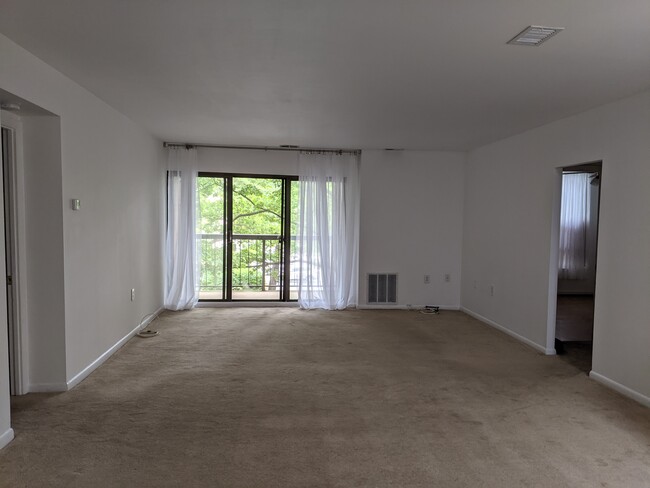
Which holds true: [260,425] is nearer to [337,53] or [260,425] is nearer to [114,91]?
[337,53]

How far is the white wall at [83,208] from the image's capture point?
9.96ft

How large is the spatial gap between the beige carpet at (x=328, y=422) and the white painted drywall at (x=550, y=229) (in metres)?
0.42

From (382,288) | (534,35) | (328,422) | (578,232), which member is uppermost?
(534,35)

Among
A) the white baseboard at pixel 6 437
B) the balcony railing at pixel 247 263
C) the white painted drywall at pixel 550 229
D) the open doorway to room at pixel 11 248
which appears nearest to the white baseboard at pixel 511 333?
the white painted drywall at pixel 550 229

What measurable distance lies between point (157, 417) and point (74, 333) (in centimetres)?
106

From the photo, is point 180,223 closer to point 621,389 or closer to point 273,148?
point 273,148

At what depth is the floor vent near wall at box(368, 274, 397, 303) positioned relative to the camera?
252 inches

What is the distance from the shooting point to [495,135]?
5055 millimetres

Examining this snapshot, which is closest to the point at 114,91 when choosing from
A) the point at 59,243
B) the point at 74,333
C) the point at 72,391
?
the point at 59,243

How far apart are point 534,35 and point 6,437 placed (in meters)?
3.64

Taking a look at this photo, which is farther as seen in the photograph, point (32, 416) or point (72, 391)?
point (72, 391)

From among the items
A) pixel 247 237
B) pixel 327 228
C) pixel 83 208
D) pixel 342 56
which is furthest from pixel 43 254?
pixel 327 228

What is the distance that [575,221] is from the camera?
26.2 ft

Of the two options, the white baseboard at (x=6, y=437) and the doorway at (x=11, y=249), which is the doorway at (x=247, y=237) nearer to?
the doorway at (x=11, y=249)
